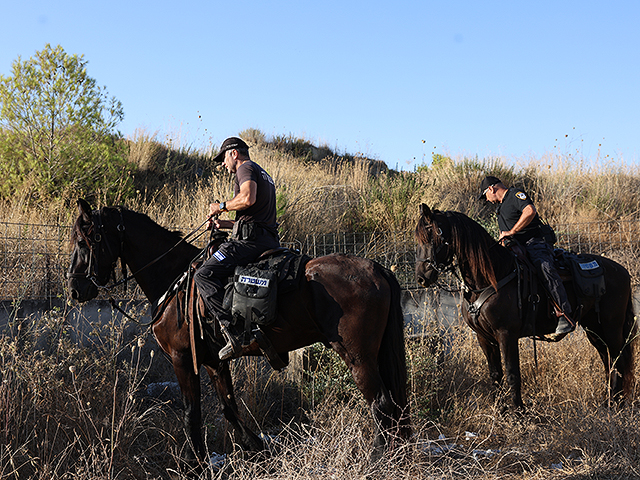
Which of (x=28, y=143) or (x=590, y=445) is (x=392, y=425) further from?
(x=28, y=143)

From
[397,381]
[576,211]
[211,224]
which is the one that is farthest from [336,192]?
[397,381]

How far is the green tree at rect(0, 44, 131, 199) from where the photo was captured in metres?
10.0

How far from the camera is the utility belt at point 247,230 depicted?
445 cm

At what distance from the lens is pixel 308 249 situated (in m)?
9.54

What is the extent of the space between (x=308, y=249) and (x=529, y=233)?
411cm

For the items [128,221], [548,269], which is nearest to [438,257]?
[548,269]

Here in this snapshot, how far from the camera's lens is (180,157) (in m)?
17.1

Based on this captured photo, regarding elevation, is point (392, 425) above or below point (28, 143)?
below

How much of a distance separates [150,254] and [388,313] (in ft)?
7.34

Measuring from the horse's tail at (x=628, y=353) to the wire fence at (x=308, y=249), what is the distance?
3.02m

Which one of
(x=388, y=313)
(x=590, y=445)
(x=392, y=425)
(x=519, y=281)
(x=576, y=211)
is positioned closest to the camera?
(x=392, y=425)

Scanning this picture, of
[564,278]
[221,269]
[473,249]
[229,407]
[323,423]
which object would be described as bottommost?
[323,423]

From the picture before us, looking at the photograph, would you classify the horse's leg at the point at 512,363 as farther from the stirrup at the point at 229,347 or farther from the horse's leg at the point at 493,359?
the stirrup at the point at 229,347

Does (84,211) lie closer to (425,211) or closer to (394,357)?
(394,357)
